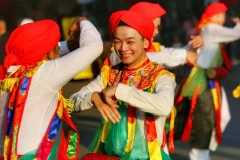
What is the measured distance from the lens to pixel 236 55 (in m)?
16.3

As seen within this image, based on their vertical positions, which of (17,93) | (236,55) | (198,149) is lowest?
(236,55)

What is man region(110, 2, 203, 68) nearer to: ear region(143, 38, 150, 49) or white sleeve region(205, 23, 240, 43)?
ear region(143, 38, 150, 49)

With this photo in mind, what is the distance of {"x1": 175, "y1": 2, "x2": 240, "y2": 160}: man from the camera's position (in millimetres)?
6746

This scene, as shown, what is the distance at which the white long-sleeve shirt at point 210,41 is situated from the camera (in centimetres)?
676

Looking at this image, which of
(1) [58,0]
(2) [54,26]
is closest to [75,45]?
(2) [54,26]

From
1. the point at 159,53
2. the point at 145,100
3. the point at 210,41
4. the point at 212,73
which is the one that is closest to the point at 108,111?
the point at 145,100

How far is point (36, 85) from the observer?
11.9 feet

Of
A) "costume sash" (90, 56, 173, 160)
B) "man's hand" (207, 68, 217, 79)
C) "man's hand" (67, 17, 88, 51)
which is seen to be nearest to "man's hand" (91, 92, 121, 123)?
"costume sash" (90, 56, 173, 160)

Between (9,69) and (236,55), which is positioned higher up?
(9,69)

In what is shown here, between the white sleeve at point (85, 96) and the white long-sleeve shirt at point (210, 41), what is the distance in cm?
282

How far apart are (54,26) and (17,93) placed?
0.41 metres

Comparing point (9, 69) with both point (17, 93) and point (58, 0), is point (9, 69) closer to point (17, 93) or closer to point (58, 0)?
point (17, 93)

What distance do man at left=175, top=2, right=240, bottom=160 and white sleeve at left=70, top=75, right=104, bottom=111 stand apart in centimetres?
281

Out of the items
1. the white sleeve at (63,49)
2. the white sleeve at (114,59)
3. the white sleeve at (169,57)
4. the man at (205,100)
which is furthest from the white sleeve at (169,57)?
the man at (205,100)
